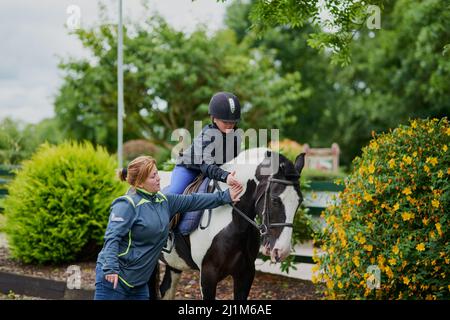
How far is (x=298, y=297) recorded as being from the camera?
7.56 metres

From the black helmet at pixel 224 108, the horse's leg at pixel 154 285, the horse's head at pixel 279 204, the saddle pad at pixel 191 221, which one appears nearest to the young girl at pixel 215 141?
the black helmet at pixel 224 108

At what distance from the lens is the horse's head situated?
436cm

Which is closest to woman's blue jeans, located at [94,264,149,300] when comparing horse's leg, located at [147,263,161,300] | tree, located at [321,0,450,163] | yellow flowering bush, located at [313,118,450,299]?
horse's leg, located at [147,263,161,300]

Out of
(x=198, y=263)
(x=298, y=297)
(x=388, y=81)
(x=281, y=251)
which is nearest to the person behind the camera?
(x=281, y=251)

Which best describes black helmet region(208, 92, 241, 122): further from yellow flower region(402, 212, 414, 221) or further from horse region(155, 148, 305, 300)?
yellow flower region(402, 212, 414, 221)

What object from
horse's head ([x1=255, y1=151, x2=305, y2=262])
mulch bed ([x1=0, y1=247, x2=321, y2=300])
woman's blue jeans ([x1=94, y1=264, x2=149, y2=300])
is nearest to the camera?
woman's blue jeans ([x1=94, y1=264, x2=149, y2=300])

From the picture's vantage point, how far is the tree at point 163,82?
23.8 m

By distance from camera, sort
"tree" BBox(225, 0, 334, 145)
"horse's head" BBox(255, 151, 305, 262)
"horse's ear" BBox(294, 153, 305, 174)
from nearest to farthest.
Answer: "horse's head" BBox(255, 151, 305, 262), "horse's ear" BBox(294, 153, 305, 174), "tree" BBox(225, 0, 334, 145)

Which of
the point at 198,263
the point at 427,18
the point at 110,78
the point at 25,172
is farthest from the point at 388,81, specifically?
the point at 198,263

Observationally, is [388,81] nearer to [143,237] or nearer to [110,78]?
[110,78]

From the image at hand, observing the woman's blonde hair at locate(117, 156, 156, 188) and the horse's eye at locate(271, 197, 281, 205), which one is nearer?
the woman's blonde hair at locate(117, 156, 156, 188)

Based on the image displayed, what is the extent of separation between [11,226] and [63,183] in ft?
3.66

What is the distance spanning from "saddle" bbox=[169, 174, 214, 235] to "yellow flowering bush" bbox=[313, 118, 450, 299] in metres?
1.37

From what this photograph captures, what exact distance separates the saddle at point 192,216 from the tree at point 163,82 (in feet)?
60.0
